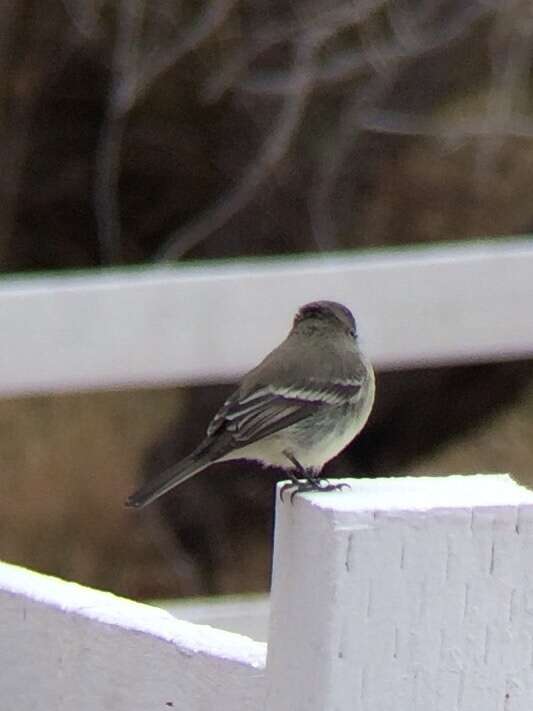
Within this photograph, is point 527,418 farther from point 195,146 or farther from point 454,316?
point 454,316

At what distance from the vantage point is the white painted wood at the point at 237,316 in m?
3.97

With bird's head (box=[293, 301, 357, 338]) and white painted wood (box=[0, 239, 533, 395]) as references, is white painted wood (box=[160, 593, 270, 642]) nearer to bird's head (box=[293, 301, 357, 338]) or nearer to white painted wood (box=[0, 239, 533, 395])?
white painted wood (box=[0, 239, 533, 395])

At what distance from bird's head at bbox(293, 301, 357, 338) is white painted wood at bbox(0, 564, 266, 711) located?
1451mm

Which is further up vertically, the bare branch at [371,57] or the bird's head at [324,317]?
the bare branch at [371,57]

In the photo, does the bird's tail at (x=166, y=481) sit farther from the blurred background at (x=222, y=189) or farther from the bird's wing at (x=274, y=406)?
the blurred background at (x=222, y=189)

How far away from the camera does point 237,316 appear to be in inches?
163

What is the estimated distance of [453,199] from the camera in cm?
778

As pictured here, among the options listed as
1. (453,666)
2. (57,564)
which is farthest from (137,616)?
(57,564)

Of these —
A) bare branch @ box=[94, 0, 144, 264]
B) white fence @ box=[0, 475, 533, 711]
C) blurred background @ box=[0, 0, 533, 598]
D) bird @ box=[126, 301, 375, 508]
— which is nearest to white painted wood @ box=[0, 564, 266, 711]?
white fence @ box=[0, 475, 533, 711]

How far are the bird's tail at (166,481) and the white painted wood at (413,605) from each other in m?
1.34

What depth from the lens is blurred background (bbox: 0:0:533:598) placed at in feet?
24.2

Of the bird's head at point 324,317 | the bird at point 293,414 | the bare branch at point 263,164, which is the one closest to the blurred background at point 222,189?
the bare branch at point 263,164

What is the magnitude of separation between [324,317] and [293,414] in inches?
13.2

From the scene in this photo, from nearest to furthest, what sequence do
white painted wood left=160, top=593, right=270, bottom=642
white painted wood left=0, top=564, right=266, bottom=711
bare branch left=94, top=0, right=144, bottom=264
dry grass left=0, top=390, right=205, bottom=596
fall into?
white painted wood left=0, top=564, right=266, bottom=711, white painted wood left=160, top=593, right=270, bottom=642, dry grass left=0, top=390, right=205, bottom=596, bare branch left=94, top=0, right=144, bottom=264
